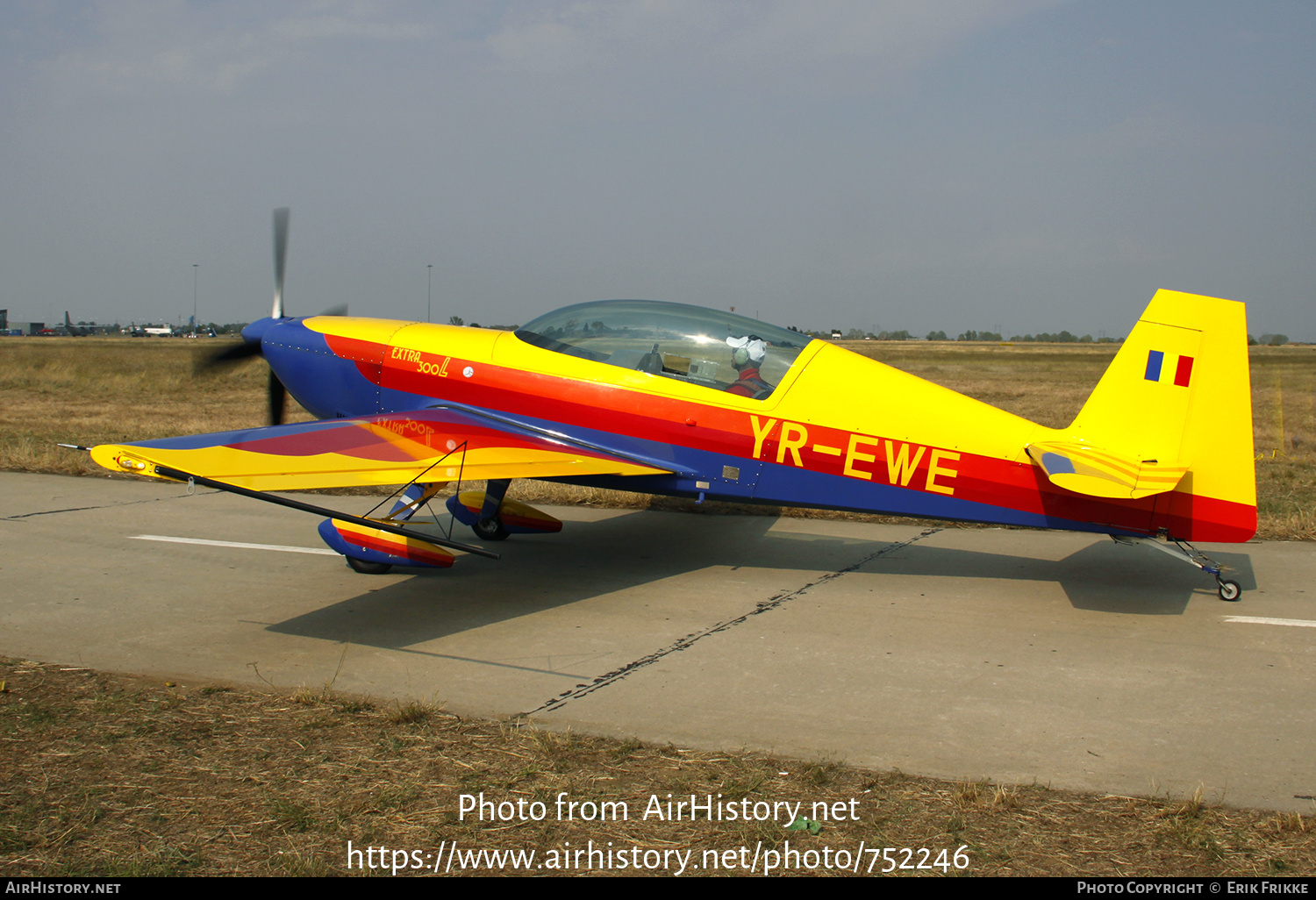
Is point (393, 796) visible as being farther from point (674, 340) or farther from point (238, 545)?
point (238, 545)

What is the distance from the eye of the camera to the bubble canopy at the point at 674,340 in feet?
23.4

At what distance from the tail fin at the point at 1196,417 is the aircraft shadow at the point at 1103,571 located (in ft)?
2.28

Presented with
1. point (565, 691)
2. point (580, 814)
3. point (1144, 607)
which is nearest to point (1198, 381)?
point (1144, 607)

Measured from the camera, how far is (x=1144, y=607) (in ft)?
21.3

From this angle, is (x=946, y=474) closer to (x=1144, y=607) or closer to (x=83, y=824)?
(x=1144, y=607)

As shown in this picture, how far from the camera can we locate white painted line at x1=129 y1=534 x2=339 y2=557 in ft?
26.4

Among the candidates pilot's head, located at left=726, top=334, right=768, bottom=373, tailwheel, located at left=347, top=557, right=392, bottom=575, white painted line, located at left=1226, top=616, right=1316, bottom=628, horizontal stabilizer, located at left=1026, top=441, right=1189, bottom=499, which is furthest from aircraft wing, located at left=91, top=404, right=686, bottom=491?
white painted line, located at left=1226, top=616, right=1316, bottom=628

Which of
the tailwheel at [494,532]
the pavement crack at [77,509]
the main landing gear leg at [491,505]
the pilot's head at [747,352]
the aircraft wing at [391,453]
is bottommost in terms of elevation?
the pavement crack at [77,509]

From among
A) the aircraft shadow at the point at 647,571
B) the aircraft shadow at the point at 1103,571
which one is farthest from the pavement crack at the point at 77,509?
the aircraft shadow at the point at 1103,571

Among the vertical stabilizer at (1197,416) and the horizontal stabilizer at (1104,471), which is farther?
the vertical stabilizer at (1197,416)

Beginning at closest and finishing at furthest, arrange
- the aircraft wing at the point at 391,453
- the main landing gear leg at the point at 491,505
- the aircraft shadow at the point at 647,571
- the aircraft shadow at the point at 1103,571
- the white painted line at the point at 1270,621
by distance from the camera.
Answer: the aircraft wing at the point at 391,453 < the white painted line at the point at 1270,621 < the aircraft shadow at the point at 647,571 < the aircraft shadow at the point at 1103,571 < the main landing gear leg at the point at 491,505

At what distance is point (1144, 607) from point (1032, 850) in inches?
152

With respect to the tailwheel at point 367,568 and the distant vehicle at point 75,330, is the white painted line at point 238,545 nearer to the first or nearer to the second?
the tailwheel at point 367,568

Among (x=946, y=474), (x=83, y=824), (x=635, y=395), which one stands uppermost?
(x=635, y=395)
